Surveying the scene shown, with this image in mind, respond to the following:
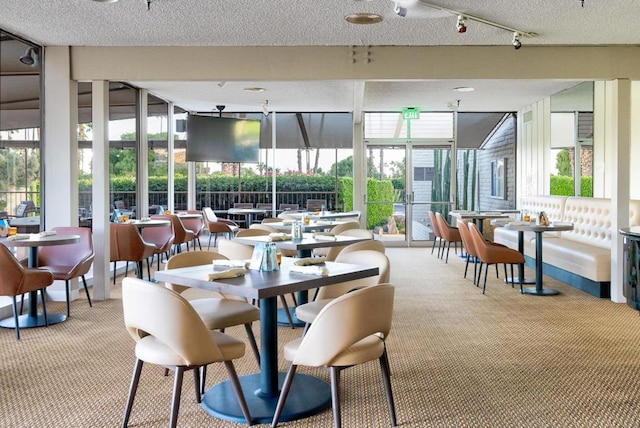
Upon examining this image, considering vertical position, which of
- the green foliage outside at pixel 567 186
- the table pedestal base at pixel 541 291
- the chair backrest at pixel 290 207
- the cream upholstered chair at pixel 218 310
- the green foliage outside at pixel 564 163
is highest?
the green foliage outside at pixel 564 163

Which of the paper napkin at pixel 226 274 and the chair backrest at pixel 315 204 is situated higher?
the chair backrest at pixel 315 204

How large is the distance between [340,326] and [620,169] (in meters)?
5.44

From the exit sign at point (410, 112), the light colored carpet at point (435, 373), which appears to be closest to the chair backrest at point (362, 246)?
the light colored carpet at point (435, 373)

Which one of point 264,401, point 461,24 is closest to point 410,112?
point 461,24

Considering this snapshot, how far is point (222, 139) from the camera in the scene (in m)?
12.6

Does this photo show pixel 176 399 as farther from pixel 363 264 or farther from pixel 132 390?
pixel 363 264

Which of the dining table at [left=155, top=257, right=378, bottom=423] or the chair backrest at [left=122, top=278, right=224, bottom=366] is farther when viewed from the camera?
the dining table at [left=155, top=257, right=378, bottom=423]

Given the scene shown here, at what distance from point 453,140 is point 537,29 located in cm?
714

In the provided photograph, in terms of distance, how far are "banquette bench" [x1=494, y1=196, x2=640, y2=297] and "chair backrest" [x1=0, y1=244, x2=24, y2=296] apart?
6330 mm

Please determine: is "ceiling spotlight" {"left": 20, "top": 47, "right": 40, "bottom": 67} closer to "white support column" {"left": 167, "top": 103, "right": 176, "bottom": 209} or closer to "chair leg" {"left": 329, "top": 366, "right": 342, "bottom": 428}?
"white support column" {"left": 167, "top": 103, "right": 176, "bottom": 209}

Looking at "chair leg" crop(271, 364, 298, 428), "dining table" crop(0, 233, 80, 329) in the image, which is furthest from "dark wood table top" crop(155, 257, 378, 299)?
"dining table" crop(0, 233, 80, 329)

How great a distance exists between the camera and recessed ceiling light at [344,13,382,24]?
5887 mm

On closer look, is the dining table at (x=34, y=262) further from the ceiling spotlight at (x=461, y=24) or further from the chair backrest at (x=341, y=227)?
the ceiling spotlight at (x=461, y=24)

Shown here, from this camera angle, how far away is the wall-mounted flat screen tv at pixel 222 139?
1235cm
